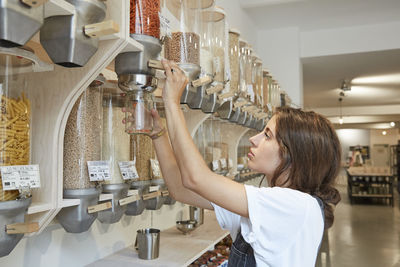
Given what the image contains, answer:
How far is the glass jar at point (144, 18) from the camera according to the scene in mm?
1027

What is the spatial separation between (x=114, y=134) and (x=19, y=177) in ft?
1.49

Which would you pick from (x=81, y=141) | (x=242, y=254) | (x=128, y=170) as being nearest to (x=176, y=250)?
(x=242, y=254)

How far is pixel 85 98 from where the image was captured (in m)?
1.09

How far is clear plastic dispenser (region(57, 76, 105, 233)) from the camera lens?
1036mm

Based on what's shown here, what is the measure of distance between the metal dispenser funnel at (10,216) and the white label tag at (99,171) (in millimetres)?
234

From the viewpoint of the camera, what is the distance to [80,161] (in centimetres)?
105

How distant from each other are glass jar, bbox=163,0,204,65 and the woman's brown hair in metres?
0.39

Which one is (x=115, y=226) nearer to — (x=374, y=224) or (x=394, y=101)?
(x=374, y=224)

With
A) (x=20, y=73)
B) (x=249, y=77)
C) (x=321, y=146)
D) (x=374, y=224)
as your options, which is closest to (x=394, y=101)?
(x=374, y=224)

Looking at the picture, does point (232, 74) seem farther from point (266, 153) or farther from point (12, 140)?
point (12, 140)

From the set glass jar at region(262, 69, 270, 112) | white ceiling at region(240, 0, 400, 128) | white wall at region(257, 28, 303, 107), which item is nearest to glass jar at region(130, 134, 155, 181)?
glass jar at region(262, 69, 270, 112)

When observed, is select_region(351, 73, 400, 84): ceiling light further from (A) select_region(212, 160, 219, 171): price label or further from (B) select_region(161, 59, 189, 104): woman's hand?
(B) select_region(161, 59, 189, 104): woman's hand

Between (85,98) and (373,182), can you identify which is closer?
(85,98)

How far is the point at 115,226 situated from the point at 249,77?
1.16 m
